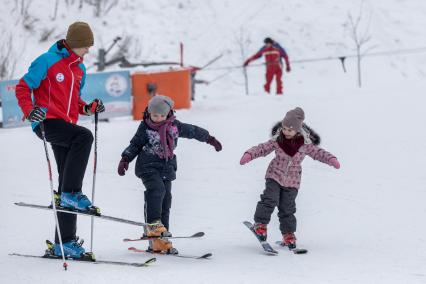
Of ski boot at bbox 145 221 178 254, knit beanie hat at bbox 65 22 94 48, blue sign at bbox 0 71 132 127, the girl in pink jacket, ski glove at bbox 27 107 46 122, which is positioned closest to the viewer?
ski glove at bbox 27 107 46 122

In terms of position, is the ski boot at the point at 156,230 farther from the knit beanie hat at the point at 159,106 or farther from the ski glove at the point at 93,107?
the ski glove at the point at 93,107

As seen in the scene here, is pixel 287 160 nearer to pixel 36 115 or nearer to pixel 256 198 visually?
pixel 36 115

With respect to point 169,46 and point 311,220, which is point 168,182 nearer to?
point 311,220

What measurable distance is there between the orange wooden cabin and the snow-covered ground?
16.4 inches

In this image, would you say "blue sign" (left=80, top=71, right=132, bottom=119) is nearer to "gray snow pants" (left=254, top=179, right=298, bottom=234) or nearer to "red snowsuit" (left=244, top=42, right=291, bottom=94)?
"red snowsuit" (left=244, top=42, right=291, bottom=94)

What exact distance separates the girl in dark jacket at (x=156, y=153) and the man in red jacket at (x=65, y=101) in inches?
19.1

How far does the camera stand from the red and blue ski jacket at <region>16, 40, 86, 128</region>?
6.29 meters

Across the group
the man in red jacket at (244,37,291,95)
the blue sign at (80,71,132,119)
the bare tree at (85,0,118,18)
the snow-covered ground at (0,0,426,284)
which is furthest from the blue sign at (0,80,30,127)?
the bare tree at (85,0,118,18)

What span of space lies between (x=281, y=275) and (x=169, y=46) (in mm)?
22528

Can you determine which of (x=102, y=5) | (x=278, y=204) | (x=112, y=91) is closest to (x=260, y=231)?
(x=278, y=204)

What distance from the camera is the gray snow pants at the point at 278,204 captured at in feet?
23.4

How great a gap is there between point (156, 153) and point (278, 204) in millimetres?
1179

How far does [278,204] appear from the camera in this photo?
722cm

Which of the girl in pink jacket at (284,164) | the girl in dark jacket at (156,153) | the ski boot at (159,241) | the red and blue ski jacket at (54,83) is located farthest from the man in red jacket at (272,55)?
the red and blue ski jacket at (54,83)
